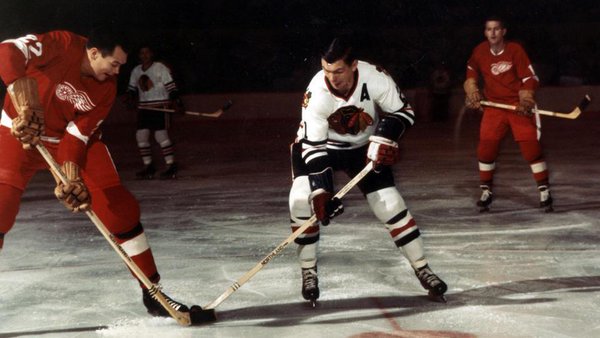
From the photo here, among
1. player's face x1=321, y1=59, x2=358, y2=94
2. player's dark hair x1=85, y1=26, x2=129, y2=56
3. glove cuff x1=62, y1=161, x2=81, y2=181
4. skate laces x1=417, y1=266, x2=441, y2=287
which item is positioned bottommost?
skate laces x1=417, y1=266, x2=441, y2=287

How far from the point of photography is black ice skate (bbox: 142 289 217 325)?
13.3ft

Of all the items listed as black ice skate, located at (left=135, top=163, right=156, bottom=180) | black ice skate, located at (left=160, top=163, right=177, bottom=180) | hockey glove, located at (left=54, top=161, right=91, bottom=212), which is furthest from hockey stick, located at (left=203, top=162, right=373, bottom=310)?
black ice skate, located at (left=135, top=163, right=156, bottom=180)

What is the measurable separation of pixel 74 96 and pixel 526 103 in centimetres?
361

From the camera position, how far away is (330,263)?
5180 millimetres

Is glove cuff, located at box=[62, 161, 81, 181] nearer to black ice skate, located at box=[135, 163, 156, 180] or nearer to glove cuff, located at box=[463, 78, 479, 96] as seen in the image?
glove cuff, located at box=[463, 78, 479, 96]

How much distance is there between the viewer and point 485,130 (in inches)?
271

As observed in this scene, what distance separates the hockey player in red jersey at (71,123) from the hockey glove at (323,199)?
28.0 inches

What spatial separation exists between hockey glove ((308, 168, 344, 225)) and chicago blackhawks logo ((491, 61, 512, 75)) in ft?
9.85

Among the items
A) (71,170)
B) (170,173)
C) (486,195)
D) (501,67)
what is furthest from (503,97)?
(71,170)

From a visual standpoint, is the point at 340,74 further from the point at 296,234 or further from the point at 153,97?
the point at 153,97

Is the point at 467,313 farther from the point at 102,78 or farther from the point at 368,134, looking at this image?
the point at 102,78

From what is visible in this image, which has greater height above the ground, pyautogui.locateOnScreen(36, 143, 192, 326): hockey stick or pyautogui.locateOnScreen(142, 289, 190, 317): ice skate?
pyautogui.locateOnScreen(36, 143, 192, 326): hockey stick

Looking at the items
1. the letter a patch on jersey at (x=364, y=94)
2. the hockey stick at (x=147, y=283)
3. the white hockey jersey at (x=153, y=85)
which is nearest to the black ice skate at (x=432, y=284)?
the letter a patch on jersey at (x=364, y=94)

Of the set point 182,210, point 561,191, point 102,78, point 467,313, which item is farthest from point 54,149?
point 561,191
